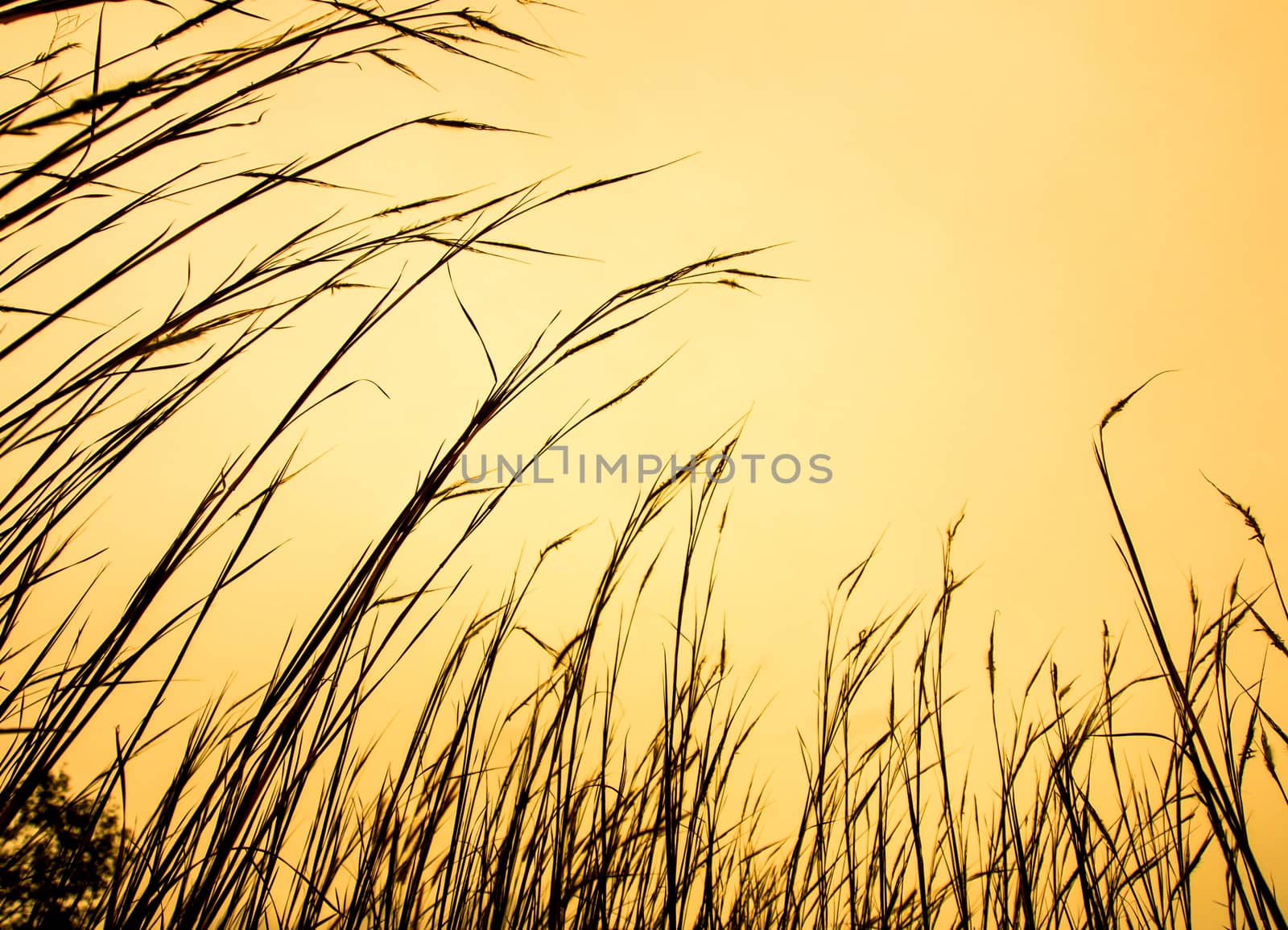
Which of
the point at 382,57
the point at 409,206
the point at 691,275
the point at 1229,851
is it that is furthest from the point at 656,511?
the point at 1229,851

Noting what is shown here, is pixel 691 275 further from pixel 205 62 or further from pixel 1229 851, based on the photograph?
pixel 1229 851

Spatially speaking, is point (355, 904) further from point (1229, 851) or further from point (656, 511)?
point (1229, 851)

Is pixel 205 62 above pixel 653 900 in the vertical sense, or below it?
above

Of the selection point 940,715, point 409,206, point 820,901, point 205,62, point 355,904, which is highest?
point 409,206

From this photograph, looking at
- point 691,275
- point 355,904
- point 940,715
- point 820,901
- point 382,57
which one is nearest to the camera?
point 382,57

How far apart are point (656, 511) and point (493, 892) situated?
63 cm

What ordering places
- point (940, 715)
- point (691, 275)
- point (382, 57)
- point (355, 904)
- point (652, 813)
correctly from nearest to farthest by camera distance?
1. point (382, 57)
2. point (691, 275)
3. point (355, 904)
4. point (940, 715)
5. point (652, 813)

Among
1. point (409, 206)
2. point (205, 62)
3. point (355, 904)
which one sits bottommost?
point (355, 904)

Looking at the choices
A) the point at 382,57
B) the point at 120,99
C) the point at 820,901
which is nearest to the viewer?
the point at 120,99

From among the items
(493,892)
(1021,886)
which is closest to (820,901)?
(1021,886)

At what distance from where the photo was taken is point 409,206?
30.5 inches

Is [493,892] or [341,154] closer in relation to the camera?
[341,154]

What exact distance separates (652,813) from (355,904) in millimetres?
657

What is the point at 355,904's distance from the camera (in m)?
0.89
